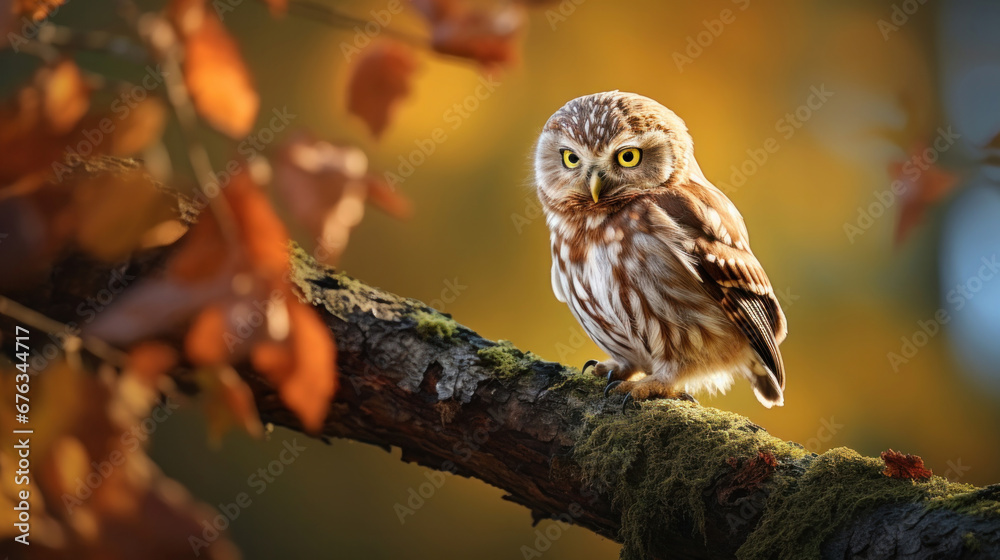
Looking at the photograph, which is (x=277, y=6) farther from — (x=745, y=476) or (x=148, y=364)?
(x=745, y=476)

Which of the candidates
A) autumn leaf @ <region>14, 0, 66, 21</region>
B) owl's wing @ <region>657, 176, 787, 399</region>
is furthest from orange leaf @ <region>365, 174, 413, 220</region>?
owl's wing @ <region>657, 176, 787, 399</region>

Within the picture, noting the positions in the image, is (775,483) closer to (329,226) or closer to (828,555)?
(828,555)

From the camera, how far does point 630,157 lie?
2.17 m

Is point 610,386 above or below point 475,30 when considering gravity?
above

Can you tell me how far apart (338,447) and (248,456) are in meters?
0.46

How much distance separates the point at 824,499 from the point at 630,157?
3.84ft

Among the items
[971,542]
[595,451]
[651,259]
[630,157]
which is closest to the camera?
[971,542]

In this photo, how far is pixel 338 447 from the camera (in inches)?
143

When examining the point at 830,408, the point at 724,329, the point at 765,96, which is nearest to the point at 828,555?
the point at 724,329

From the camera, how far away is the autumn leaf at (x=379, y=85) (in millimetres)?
882

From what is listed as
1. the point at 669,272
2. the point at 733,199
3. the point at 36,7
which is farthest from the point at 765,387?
the point at 36,7

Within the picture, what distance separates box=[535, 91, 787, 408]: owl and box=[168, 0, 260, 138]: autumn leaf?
141cm

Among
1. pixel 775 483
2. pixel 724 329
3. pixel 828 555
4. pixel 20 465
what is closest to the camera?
pixel 20 465

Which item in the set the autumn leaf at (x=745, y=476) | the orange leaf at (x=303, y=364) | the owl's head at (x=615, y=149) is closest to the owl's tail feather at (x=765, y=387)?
the owl's head at (x=615, y=149)
